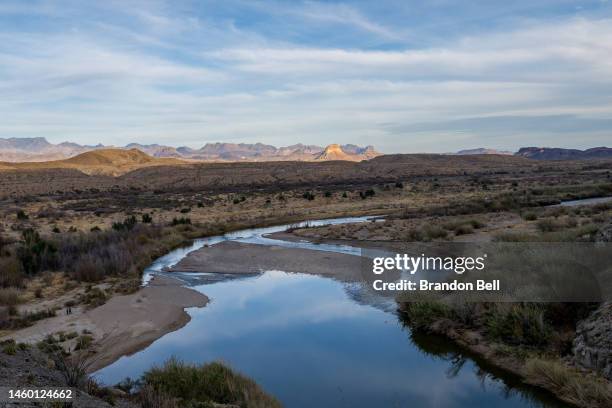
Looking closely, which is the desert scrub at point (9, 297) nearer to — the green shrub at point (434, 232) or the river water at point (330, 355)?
the river water at point (330, 355)

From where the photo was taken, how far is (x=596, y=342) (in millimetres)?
9656

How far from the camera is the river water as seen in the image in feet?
30.7

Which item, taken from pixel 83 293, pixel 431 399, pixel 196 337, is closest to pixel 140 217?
pixel 83 293

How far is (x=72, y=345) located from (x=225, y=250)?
13028 mm

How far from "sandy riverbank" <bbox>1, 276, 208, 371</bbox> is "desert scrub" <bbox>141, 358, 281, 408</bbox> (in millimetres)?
2437

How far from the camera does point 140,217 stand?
37.8 meters

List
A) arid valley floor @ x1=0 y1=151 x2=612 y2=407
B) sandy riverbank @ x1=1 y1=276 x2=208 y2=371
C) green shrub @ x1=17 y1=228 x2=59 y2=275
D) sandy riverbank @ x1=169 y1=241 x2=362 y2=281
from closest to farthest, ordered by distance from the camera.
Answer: arid valley floor @ x1=0 y1=151 x2=612 y2=407, sandy riverbank @ x1=1 y1=276 x2=208 y2=371, green shrub @ x1=17 y1=228 x2=59 y2=275, sandy riverbank @ x1=169 y1=241 x2=362 y2=281

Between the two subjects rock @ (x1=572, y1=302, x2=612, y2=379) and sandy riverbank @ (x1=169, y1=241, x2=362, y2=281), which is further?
sandy riverbank @ (x1=169, y1=241, x2=362, y2=281)

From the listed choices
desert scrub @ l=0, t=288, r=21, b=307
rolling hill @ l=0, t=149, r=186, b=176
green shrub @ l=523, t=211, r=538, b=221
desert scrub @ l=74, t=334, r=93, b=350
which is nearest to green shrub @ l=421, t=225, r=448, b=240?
green shrub @ l=523, t=211, r=538, b=221

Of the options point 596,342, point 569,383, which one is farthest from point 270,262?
point 569,383

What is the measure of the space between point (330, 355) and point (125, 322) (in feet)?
19.1

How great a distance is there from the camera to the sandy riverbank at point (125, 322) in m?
12.2

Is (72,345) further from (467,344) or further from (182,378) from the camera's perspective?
(467,344)

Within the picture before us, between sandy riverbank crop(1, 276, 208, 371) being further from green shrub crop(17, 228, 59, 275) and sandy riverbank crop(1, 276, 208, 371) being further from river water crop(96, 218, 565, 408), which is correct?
green shrub crop(17, 228, 59, 275)
